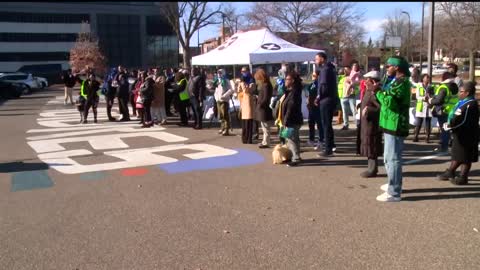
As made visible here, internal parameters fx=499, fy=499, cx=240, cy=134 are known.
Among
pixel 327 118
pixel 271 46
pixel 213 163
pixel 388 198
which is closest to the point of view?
pixel 388 198

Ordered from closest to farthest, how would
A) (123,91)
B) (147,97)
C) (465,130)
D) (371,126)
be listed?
(465,130)
(371,126)
(147,97)
(123,91)

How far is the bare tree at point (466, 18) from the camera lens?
2130 centimetres

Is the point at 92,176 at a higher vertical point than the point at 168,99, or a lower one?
lower

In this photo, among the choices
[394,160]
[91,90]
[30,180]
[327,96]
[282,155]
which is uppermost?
[91,90]

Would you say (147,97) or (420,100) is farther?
(147,97)

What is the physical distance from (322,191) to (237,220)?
1.72 m

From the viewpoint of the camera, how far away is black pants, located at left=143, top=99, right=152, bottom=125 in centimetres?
1447

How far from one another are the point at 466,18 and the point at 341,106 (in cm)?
1247

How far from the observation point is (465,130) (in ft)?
23.0

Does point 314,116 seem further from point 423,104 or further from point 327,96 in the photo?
point 423,104

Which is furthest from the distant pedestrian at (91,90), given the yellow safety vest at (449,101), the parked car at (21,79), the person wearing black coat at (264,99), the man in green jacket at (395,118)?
the parked car at (21,79)

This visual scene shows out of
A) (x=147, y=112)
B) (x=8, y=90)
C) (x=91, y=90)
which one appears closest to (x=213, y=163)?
(x=147, y=112)

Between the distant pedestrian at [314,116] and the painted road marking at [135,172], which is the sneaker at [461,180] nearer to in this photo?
the distant pedestrian at [314,116]

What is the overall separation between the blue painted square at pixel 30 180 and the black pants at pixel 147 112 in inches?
232
